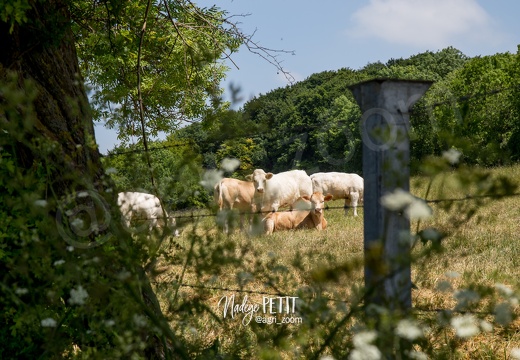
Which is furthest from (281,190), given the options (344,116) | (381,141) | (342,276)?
(344,116)

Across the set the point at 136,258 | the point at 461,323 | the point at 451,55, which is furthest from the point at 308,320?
the point at 451,55

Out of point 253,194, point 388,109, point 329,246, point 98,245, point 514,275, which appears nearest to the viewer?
point 388,109

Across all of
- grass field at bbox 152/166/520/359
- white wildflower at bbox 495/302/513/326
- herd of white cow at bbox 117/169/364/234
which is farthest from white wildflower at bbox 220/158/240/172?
herd of white cow at bbox 117/169/364/234

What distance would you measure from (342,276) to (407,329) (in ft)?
2.16

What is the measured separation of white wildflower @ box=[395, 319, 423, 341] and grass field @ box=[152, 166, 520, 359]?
23 cm

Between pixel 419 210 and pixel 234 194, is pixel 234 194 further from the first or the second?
→ pixel 419 210

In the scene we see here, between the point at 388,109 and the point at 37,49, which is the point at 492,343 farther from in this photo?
the point at 37,49

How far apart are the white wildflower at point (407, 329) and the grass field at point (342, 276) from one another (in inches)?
8.9

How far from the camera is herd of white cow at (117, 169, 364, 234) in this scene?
44.1 ft

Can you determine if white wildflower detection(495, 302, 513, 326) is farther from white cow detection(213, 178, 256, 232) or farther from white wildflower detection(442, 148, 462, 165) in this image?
white cow detection(213, 178, 256, 232)

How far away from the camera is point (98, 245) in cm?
441

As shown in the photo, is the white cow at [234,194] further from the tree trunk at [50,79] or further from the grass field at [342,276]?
the tree trunk at [50,79]

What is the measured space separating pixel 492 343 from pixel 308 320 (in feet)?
10.7

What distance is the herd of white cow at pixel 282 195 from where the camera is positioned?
13.4 meters
